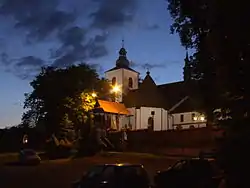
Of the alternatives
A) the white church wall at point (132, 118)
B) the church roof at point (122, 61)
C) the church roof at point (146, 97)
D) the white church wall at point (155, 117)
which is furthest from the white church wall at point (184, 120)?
the church roof at point (122, 61)

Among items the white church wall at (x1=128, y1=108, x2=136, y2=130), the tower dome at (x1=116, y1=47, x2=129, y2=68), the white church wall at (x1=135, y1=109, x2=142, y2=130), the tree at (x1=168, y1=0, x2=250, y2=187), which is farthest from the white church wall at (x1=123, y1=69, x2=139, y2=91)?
the tree at (x1=168, y1=0, x2=250, y2=187)

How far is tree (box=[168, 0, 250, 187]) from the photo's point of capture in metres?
17.5

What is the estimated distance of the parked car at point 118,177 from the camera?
17969mm

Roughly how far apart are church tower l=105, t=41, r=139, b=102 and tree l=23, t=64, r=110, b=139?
102 feet

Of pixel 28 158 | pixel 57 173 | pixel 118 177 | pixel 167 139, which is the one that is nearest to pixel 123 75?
pixel 167 139

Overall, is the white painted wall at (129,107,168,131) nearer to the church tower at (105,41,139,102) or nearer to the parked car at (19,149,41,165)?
the church tower at (105,41,139,102)

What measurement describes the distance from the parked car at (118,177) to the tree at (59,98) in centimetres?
4471

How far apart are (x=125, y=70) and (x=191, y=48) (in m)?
80.5

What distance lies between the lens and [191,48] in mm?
23562

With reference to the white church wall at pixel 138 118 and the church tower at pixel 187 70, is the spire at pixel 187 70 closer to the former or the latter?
the church tower at pixel 187 70

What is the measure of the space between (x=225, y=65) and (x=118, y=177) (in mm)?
5976

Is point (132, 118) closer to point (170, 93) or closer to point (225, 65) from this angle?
point (170, 93)

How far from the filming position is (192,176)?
21.8 m

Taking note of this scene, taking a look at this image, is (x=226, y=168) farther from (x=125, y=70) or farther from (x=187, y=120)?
(x=125, y=70)
